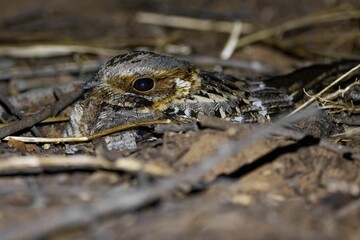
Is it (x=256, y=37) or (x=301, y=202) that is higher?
(x=256, y=37)

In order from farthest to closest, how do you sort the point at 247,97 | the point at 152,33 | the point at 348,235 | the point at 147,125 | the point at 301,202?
the point at 152,33
the point at 247,97
the point at 147,125
the point at 301,202
the point at 348,235

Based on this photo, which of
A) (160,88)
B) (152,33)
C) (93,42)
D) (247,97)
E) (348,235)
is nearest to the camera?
(348,235)

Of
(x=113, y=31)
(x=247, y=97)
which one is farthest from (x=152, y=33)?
(x=247, y=97)

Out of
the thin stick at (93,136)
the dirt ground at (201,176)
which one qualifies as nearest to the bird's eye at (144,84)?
the thin stick at (93,136)

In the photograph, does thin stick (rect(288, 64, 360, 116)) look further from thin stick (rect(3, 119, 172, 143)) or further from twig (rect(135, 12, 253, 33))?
twig (rect(135, 12, 253, 33))

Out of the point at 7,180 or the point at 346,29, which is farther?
the point at 346,29

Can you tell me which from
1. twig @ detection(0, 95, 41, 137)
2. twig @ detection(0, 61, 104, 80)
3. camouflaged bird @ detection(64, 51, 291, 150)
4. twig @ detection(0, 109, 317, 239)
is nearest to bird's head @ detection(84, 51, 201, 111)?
camouflaged bird @ detection(64, 51, 291, 150)

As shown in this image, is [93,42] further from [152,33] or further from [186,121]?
[186,121]
